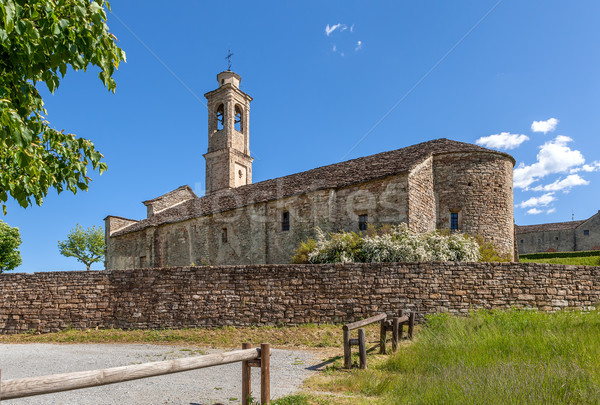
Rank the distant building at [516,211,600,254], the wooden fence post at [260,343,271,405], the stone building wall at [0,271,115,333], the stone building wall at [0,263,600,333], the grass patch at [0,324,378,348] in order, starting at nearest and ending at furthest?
1. the wooden fence post at [260,343,271,405]
2. the grass patch at [0,324,378,348]
3. the stone building wall at [0,263,600,333]
4. the stone building wall at [0,271,115,333]
5. the distant building at [516,211,600,254]

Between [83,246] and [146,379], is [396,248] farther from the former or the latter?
[83,246]

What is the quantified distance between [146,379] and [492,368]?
5923 mm

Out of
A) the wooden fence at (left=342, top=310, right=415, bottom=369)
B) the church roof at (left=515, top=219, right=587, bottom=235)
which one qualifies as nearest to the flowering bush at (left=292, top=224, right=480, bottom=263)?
the wooden fence at (left=342, top=310, right=415, bottom=369)

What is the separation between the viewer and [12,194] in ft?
20.9

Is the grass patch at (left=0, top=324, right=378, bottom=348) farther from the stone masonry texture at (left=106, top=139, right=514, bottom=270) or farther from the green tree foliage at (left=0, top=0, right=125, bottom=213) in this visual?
the stone masonry texture at (left=106, top=139, right=514, bottom=270)

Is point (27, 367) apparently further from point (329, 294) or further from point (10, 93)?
point (329, 294)

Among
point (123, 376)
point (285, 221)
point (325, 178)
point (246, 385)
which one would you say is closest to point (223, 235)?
point (285, 221)

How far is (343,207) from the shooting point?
22047mm

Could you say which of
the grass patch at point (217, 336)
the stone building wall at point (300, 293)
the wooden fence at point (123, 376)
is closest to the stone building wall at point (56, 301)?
the stone building wall at point (300, 293)

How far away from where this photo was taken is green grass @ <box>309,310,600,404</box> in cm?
551

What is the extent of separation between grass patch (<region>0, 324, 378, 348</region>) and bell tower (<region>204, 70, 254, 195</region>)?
2391 cm

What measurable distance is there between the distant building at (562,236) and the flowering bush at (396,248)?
4307cm

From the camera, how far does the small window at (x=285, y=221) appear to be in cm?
2416

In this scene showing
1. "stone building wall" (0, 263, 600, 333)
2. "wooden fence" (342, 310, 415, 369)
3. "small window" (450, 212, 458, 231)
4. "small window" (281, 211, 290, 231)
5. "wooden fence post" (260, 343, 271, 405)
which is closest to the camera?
"wooden fence post" (260, 343, 271, 405)
